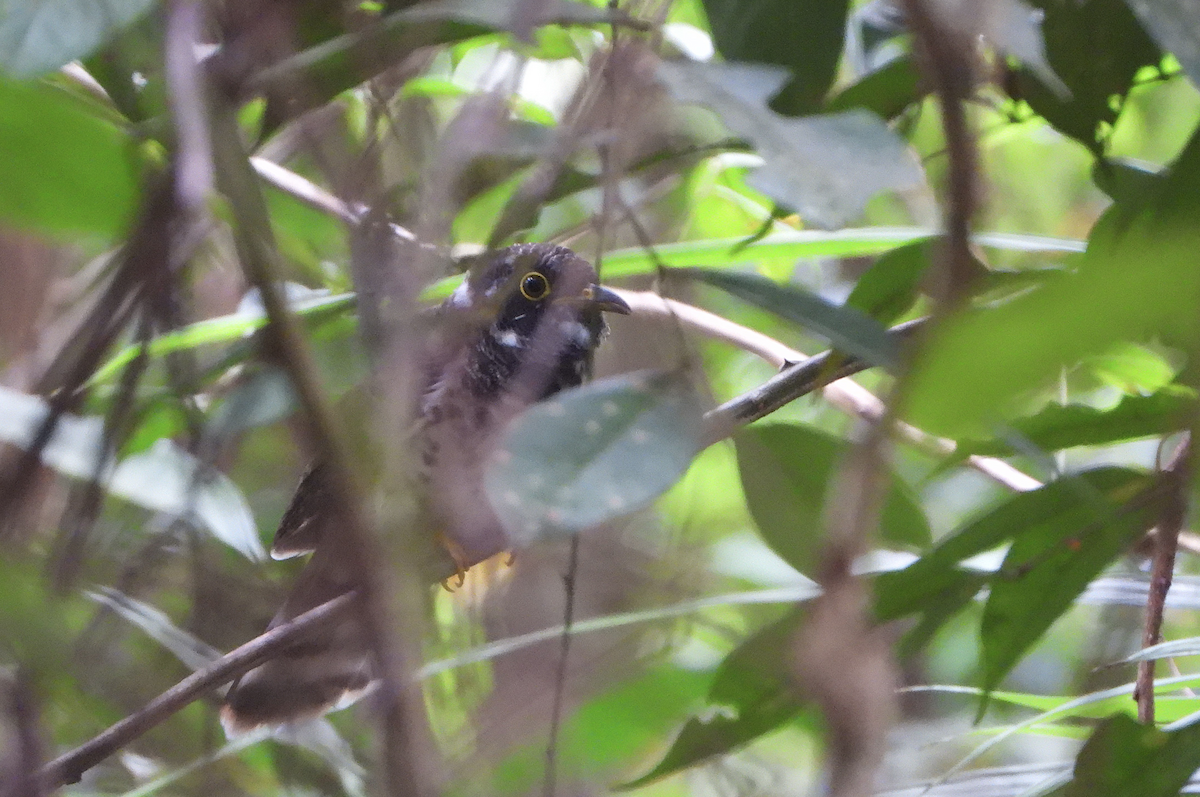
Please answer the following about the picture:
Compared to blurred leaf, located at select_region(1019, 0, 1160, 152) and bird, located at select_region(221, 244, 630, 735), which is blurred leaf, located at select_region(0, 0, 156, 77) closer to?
bird, located at select_region(221, 244, 630, 735)

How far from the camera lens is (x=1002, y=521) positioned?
52.2 inches

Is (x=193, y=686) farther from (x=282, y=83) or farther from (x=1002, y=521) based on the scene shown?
(x=1002, y=521)

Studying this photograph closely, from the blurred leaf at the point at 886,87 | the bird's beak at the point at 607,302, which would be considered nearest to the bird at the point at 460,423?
the bird's beak at the point at 607,302

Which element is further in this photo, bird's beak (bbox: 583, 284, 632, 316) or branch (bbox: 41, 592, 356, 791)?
bird's beak (bbox: 583, 284, 632, 316)

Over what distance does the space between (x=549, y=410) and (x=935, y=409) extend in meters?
0.32

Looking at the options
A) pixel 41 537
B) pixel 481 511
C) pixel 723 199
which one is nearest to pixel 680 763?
pixel 481 511

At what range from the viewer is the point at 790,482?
49.8 inches

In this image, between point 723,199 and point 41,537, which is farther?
point 723,199

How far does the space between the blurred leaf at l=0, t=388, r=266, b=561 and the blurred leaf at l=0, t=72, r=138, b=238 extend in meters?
0.56

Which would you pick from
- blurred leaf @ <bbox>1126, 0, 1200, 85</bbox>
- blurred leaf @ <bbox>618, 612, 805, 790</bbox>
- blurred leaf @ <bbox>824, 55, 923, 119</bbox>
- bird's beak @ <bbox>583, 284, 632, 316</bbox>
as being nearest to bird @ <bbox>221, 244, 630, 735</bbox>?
bird's beak @ <bbox>583, 284, 632, 316</bbox>

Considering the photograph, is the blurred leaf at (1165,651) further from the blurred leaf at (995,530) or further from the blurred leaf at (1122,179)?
the blurred leaf at (1122,179)

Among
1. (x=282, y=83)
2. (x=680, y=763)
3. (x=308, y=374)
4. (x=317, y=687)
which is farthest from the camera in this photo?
(x=317, y=687)

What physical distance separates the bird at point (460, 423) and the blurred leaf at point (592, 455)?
0.14 m

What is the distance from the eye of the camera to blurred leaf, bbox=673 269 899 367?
2.77 feet
